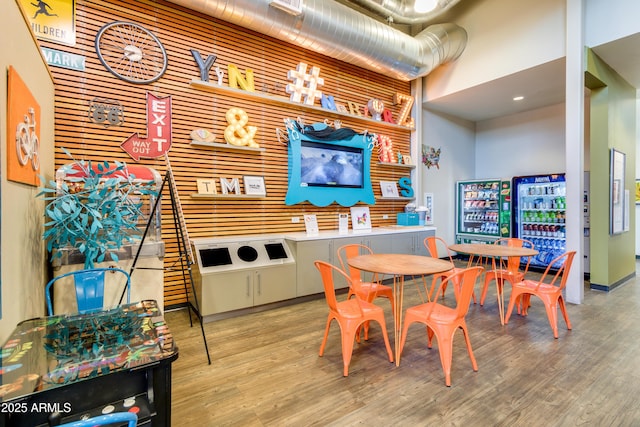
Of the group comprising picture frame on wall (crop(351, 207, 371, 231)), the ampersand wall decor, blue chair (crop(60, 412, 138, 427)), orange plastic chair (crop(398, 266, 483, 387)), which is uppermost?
the ampersand wall decor

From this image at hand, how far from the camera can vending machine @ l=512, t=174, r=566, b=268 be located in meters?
6.02

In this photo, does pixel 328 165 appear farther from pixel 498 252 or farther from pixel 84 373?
pixel 84 373

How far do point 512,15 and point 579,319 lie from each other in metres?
4.72

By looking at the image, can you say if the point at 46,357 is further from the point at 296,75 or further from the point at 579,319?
the point at 579,319

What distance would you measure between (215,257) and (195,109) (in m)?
2.03

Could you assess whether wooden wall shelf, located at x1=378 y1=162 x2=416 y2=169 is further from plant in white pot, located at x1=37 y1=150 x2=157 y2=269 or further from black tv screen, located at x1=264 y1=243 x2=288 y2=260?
plant in white pot, located at x1=37 y1=150 x2=157 y2=269

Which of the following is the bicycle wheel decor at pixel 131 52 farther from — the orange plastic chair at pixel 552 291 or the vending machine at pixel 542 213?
the vending machine at pixel 542 213

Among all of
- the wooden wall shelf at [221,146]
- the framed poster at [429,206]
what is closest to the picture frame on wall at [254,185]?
the wooden wall shelf at [221,146]

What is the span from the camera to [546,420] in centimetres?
202

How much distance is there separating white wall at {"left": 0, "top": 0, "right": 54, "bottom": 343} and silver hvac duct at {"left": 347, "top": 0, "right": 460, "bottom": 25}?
471 centimetres

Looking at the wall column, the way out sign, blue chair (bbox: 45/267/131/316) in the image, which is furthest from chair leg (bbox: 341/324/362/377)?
the wall column

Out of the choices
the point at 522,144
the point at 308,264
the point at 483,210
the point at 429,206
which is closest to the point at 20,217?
the point at 308,264

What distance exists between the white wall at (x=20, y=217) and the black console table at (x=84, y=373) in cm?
36

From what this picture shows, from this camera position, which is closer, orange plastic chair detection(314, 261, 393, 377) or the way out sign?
orange plastic chair detection(314, 261, 393, 377)
